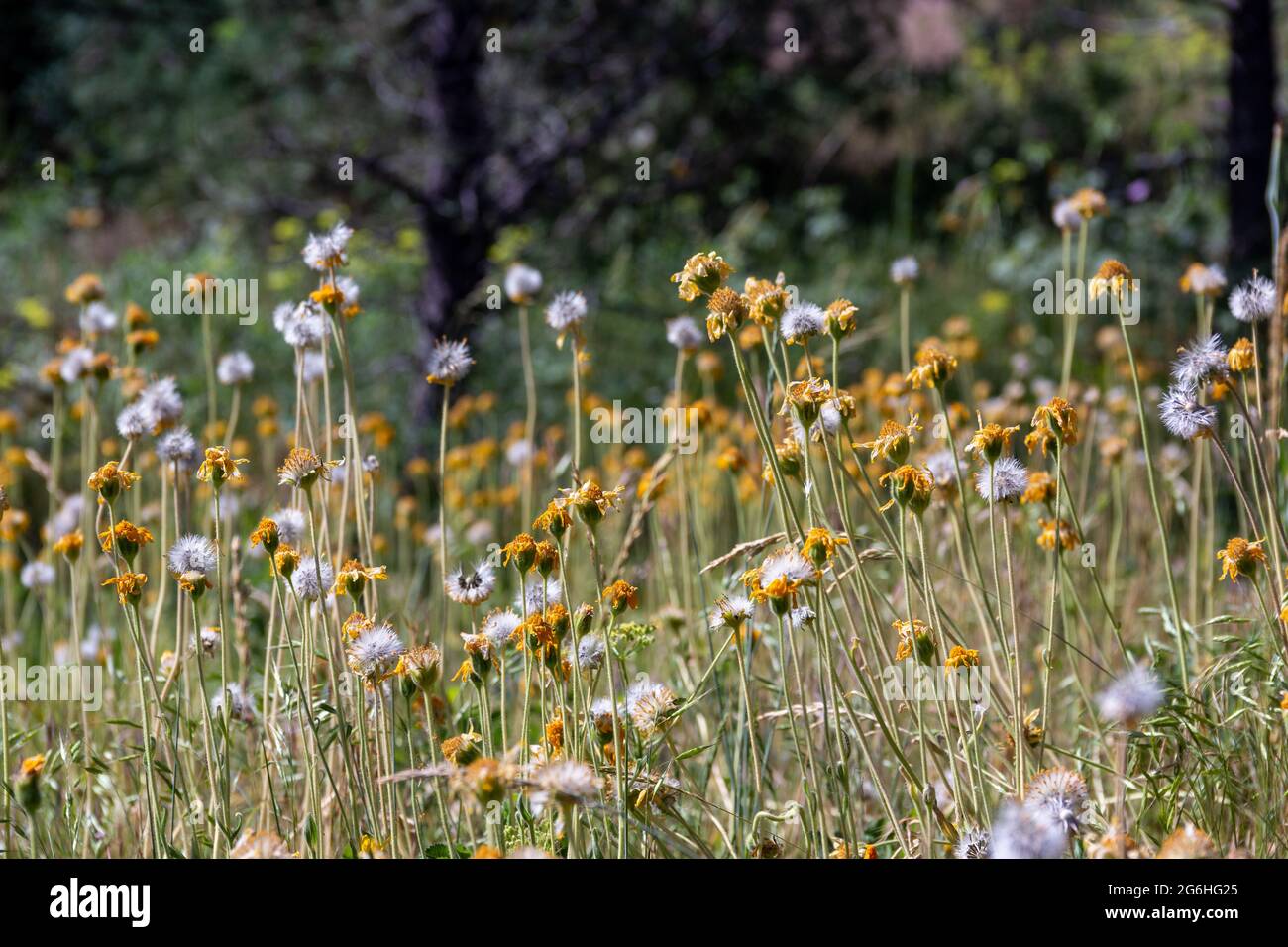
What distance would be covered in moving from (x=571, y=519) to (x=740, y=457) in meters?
0.73

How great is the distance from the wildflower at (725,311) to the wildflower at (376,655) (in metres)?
0.53

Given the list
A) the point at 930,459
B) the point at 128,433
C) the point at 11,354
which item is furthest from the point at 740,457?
the point at 11,354

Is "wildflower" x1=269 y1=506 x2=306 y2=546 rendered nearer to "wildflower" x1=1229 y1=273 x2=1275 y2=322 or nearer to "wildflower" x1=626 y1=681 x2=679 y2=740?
"wildflower" x1=626 y1=681 x2=679 y2=740

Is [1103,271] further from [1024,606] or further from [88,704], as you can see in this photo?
[88,704]

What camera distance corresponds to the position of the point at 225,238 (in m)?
7.42

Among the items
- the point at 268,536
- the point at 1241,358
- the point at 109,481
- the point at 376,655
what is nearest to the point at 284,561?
the point at 268,536

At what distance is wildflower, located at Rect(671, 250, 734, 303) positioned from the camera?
152 cm

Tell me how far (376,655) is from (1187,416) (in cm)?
→ 106

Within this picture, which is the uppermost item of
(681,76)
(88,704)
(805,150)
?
(805,150)

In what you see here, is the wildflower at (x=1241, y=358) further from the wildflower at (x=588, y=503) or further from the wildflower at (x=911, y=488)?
the wildflower at (x=588, y=503)

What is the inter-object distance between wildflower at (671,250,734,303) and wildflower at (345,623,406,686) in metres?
0.54

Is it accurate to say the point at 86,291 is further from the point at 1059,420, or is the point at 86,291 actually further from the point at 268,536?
the point at 1059,420

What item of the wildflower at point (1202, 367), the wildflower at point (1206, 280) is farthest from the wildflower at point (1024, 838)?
the wildflower at point (1206, 280)

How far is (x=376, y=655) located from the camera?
1438 mm
